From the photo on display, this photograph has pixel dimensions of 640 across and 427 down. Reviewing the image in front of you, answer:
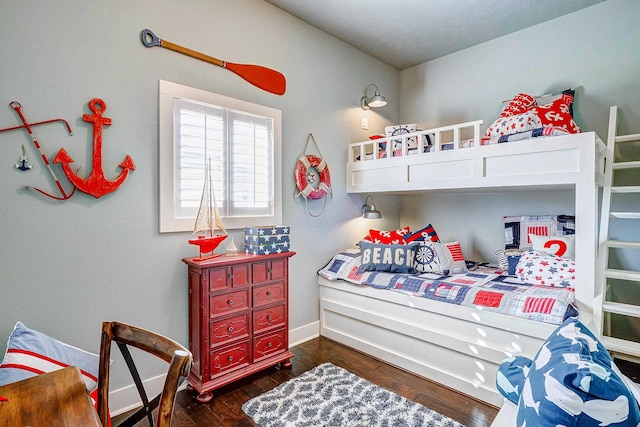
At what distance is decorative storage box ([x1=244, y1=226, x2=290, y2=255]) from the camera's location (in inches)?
89.8

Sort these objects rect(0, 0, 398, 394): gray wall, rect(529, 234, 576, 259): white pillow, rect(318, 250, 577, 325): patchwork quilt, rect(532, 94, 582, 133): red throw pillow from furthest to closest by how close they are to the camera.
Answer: rect(529, 234, 576, 259): white pillow, rect(532, 94, 582, 133): red throw pillow, rect(318, 250, 577, 325): patchwork quilt, rect(0, 0, 398, 394): gray wall

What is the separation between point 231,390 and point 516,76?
→ 139 inches

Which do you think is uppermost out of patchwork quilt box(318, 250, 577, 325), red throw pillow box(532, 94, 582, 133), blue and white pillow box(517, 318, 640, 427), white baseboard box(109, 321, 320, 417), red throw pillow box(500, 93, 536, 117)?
red throw pillow box(500, 93, 536, 117)

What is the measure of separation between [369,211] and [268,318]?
1455 millimetres

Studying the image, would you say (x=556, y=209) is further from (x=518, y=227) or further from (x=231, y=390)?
(x=231, y=390)

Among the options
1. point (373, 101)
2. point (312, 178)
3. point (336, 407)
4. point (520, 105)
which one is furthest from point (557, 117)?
point (336, 407)

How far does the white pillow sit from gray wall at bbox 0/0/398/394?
231 cm

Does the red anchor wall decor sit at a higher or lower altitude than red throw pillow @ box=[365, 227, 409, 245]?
higher

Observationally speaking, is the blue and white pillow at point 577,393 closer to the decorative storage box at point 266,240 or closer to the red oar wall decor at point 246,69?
the decorative storage box at point 266,240

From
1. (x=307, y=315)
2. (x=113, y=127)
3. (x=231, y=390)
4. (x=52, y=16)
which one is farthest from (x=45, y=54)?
(x=307, y=315)

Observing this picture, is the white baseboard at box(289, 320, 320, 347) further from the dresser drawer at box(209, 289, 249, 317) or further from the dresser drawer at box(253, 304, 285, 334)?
the dresser drawer at box(209, 289, 249, 317)

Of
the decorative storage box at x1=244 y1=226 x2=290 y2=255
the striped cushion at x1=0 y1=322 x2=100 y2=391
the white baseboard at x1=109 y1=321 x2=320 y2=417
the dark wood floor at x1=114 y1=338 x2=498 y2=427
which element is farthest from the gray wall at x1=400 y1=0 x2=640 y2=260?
the striped cushion at x1=0 y1=322 x2=100 y2=391

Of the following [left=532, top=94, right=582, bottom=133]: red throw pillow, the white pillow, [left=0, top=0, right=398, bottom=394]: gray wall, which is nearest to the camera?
[left=0, top=0, right=398, bottom=394]: gray wall

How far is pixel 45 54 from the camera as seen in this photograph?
1674mm
